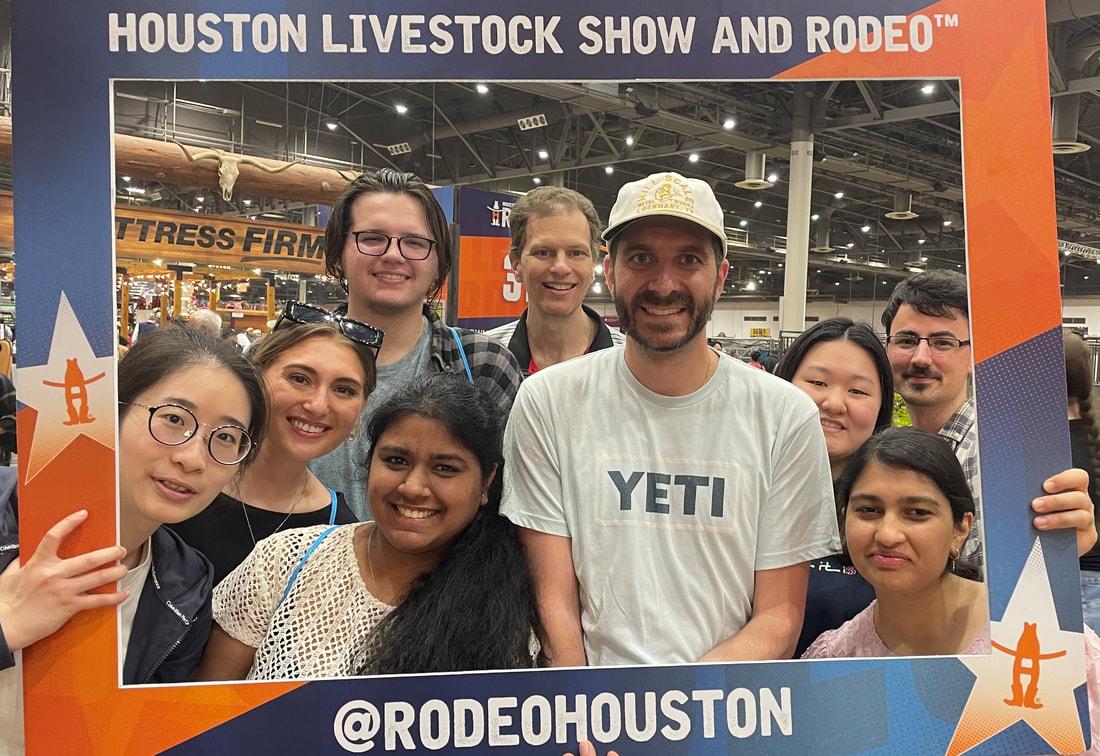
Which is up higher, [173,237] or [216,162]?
[216,162]

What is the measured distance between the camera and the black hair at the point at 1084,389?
236cm

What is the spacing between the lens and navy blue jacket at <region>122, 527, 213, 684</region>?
54.2 inches

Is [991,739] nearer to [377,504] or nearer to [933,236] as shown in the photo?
[933,236]

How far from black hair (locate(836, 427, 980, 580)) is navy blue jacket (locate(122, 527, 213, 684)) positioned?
128cm

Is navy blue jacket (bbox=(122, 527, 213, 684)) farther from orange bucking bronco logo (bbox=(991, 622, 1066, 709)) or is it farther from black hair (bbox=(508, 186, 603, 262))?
orange bucking bronco logo (bbox=(991, 622, 1066, 709))

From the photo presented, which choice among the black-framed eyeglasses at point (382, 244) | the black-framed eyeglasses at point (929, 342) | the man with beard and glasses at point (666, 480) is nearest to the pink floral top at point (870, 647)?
the man with beard and glasses at point (666, 480)

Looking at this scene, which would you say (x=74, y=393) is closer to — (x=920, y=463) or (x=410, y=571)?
(x=410, y=571)

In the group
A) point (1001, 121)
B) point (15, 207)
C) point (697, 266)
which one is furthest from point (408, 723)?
point (1001, 121)

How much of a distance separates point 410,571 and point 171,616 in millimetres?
451

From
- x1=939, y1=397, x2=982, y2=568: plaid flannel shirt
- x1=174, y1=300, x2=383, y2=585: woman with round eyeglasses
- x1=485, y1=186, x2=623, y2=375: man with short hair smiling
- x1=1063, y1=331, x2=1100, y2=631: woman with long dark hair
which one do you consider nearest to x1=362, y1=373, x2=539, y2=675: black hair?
x1=174, y1=300, x2=383, y2=585: woman with round eyeglasses

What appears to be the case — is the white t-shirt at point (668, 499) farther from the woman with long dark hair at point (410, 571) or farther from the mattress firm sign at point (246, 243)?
the mattress firm sign at point (246, 243)

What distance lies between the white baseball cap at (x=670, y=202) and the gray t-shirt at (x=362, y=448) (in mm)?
490

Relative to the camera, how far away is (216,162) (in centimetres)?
163

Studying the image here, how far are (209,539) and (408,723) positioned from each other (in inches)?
21.6
